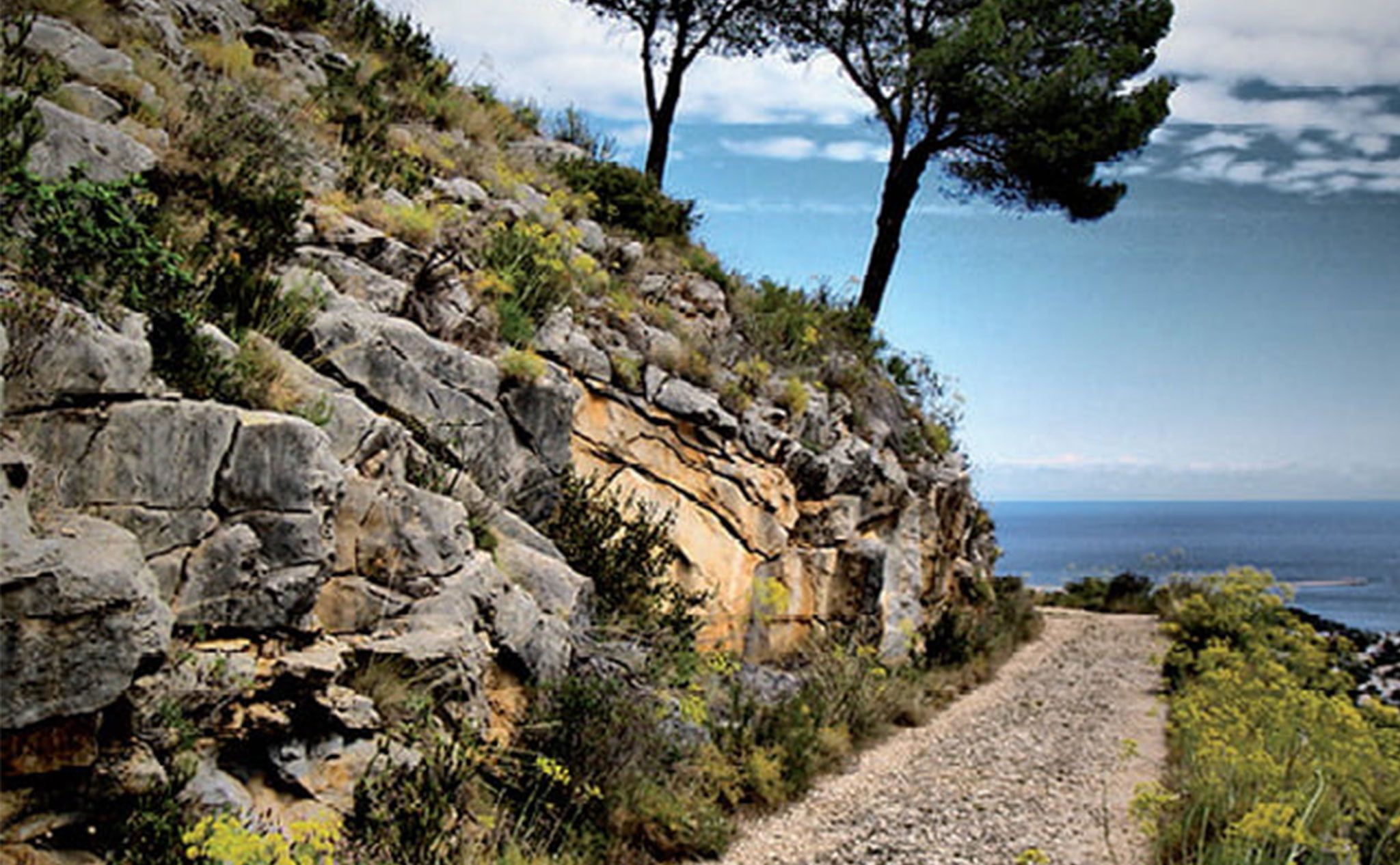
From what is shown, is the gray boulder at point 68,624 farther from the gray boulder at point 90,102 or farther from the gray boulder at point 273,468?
the gray boulder at point 90,102

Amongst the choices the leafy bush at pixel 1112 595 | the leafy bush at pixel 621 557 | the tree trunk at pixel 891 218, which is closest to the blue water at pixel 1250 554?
the leafy bush at pixel 1112 595

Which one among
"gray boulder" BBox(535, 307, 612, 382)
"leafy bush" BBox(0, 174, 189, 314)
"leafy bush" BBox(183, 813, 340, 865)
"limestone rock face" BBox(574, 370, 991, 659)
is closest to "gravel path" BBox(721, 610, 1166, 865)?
"limestone rock face" BBox(574, 370, 991, 659)

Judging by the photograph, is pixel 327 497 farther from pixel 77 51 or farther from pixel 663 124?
pixel 663 124

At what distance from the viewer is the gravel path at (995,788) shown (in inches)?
279

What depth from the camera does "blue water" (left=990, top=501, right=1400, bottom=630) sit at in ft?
82.7

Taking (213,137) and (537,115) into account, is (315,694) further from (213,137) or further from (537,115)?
(537,115)

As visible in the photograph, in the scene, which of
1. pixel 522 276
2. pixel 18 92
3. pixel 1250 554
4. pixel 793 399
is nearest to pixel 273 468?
pixel 18 92

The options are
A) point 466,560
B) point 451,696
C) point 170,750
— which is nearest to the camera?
point 170,750

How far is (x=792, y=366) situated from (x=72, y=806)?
1039 centimetres

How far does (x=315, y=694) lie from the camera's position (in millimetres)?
5203

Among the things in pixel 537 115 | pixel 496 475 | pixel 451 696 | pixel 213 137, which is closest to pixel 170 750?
pixel 451 696

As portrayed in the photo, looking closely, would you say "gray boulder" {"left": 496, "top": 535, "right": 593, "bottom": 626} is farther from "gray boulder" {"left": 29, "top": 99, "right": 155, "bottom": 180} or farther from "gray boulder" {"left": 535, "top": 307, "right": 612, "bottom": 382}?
"gray boulder" {"left": 29, "top": 99, "right": 155, "bottom": 180}

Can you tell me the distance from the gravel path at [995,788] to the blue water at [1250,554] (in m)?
9.12

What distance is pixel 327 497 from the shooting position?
18.2 feet
